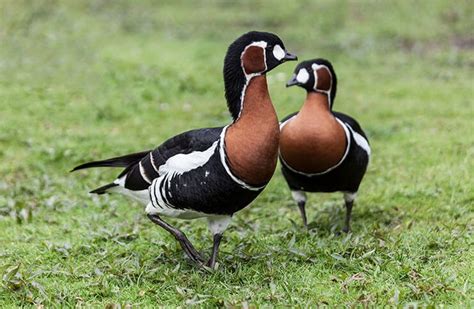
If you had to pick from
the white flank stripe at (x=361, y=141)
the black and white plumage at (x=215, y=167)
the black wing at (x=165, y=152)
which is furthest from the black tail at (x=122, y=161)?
the white flank stripe at (x=361, y=141)

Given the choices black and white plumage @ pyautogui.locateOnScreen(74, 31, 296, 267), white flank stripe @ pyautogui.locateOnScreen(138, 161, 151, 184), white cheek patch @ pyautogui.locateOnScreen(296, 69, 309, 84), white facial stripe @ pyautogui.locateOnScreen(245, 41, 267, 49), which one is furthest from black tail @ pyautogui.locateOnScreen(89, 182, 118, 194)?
white cheek patch @ pyautogui.locateOnScreen(296, 69, 309, 84)

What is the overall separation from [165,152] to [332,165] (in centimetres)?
131

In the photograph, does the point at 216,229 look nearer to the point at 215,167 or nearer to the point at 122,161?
the point at 215,167

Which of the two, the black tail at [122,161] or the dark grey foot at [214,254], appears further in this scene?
the black tail at [122,161]

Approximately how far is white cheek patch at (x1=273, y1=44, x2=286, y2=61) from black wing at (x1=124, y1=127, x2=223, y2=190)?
1.84 feet

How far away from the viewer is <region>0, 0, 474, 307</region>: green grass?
4367 millimetres

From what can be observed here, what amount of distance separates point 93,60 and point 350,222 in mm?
7471

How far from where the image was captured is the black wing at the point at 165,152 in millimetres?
4586

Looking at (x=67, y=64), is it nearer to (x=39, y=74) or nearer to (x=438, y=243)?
(x=39, y=74)

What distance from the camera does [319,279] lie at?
4.41m

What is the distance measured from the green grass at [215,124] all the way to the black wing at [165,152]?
0.47 meters

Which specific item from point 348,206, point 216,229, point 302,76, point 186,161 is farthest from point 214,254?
point 302,76

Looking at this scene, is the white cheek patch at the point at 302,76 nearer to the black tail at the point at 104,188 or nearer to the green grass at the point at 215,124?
the green grass at the point at 215,124

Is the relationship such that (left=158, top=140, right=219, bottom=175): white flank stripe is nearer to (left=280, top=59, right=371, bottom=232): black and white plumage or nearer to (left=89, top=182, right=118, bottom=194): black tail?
(left=89, top=182, right=118, bottom=194): black tail
